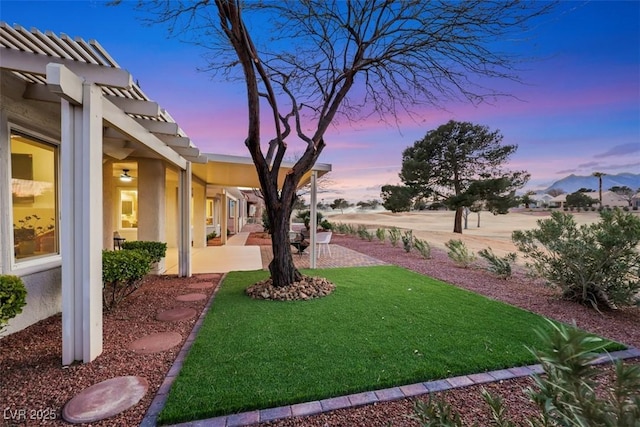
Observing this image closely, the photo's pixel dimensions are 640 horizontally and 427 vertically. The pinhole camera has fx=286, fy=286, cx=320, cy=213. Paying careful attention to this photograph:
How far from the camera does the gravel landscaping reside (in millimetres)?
2146

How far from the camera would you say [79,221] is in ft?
9.22

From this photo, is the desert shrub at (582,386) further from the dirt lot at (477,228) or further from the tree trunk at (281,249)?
the dirt lot at (477,228)

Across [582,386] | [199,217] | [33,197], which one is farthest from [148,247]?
[582,386]

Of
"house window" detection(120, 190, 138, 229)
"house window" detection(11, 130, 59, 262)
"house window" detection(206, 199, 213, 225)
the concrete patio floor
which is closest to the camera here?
"house window" detection(11, 130, 59, 262)

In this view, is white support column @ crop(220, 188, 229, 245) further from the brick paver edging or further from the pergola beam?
the pergola beam

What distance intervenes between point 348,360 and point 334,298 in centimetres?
214

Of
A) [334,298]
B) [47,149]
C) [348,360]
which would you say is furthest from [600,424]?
[47,149]

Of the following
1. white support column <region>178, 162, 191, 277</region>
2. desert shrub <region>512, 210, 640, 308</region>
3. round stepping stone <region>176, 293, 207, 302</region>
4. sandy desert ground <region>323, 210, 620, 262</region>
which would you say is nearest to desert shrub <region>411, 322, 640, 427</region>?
desert shrub <region>512, 210, 640, 308</region>

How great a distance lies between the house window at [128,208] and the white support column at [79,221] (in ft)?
28.3

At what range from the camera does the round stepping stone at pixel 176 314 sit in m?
4.13

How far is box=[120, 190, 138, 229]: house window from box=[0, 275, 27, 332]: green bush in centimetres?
846

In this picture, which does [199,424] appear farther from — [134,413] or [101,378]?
[101,378]

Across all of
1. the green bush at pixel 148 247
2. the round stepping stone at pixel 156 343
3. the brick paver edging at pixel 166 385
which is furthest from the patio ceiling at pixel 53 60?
the green bush at pixel 148 247

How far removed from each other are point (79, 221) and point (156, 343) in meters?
1.61
